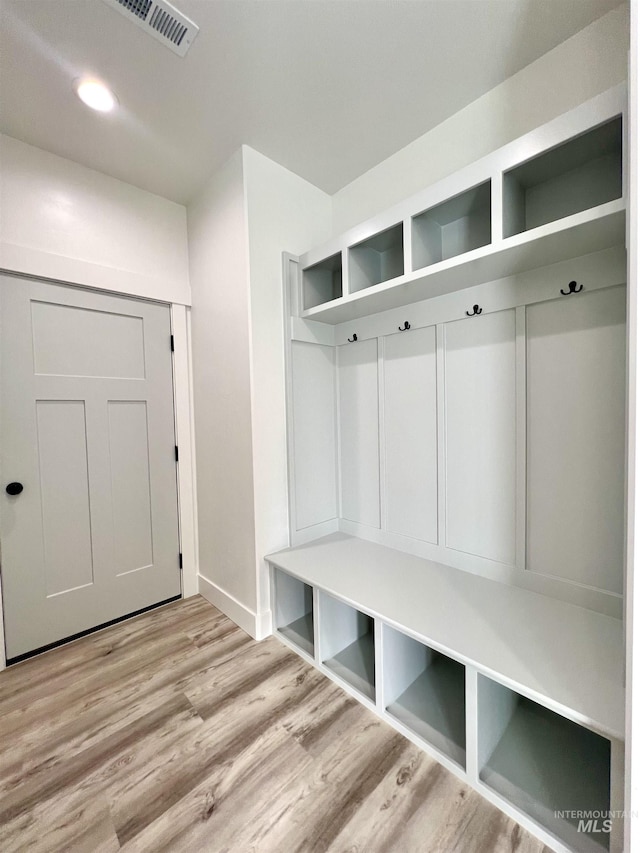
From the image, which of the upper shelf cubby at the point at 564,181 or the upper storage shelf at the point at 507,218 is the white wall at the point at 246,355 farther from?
the upper shelf cubby at the point at 564,181

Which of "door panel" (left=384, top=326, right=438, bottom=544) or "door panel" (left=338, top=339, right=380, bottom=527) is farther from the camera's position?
"door panel" (left=338, top=339, right=380, bottom=527)

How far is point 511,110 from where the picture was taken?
1.54 m

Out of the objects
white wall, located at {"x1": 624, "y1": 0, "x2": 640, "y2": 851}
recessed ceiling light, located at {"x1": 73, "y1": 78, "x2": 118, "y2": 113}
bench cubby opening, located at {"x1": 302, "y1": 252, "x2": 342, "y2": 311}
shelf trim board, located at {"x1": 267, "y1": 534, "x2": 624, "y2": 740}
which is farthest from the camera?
bench cubby opening, located at {"x1": 302, "y1": 252, "x2": 342, "y2": 311}

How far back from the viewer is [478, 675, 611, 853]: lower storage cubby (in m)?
1.05

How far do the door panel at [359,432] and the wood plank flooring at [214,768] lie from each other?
927mm

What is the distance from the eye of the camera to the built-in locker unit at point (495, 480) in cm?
116

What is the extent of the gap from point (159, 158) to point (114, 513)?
6.90ft

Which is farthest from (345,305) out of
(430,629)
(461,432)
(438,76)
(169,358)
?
(430,629)

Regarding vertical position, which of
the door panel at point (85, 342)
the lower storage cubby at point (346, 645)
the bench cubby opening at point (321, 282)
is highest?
the bench cubby opening at point (321, 282)

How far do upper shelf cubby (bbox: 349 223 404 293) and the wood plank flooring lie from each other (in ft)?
6.64

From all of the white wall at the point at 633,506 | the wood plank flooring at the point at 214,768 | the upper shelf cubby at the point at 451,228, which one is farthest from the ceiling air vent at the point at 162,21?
the wood plank flooring at the point at 214,768

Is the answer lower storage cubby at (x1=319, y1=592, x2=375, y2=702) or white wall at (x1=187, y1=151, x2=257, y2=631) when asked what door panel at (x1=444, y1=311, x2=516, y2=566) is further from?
white wall at (x1=187, y1=151, x2=257, y2=631)

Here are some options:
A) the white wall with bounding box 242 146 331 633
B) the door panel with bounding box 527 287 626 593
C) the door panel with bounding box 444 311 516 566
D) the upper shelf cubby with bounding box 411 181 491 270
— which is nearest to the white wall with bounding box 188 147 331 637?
the white wall with bounding box 242 146 331 633

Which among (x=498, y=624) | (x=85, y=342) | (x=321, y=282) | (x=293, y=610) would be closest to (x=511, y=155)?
(x=321, y=282)
